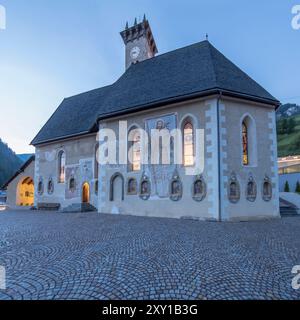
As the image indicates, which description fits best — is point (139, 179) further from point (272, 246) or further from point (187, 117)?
point (272, 246)

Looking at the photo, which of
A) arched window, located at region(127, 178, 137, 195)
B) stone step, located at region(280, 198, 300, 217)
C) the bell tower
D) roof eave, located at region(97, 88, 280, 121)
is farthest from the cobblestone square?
the bell tower

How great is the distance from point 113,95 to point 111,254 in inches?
513

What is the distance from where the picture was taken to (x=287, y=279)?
3600 millimetres

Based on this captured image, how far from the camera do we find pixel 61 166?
61.9ft

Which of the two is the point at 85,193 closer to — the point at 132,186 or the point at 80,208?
the point at 80,208

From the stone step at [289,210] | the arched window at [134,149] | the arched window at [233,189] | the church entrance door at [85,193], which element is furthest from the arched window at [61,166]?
the stone step at [289,210]

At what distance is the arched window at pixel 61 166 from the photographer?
60.9 ft

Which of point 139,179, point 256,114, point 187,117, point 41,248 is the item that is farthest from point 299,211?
point 41,248

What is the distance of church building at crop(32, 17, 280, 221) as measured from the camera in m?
10.9

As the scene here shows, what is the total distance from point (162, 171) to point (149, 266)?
8254 millimetres

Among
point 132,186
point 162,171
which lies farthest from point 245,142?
point 132,186

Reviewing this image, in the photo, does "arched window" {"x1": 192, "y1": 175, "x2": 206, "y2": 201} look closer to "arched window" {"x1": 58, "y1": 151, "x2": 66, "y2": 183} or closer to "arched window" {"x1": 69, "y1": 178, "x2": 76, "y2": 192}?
"arched window" {"x1": 69, "y1": 178, "x2": 76, "y2": 192}

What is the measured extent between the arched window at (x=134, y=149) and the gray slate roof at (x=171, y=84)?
1484mm

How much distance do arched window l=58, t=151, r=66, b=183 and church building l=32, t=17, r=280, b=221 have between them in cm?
295
